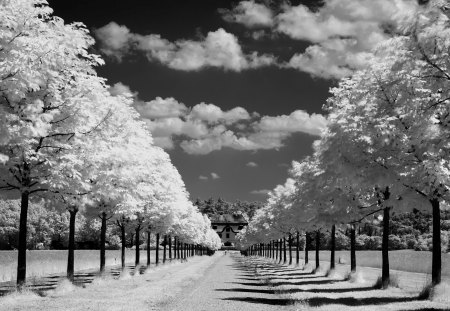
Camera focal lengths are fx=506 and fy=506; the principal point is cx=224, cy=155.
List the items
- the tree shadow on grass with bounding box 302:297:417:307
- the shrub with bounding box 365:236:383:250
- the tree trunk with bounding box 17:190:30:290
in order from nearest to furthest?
the tree shadow on grass with bounding box 302:297:417:307, the tree trunk with bounding box 17:190:30:290, the shrub with bounding box 365:236:383:250

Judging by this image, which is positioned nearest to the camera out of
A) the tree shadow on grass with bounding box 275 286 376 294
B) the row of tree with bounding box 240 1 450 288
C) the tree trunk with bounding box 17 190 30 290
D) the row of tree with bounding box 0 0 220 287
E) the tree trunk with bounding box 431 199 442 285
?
the row of tree with bounding box 240 1 450 288

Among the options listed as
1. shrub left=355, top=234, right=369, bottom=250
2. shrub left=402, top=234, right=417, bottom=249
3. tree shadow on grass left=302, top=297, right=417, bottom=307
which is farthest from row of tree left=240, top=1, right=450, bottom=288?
shrub left=355, top=234, right=369, bottom=250

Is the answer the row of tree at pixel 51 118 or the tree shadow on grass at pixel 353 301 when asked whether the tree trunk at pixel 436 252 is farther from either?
the row of tree at pixel 51 118

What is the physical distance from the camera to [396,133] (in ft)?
61.3

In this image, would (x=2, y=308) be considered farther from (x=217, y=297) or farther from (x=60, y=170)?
(x=217, y=297)

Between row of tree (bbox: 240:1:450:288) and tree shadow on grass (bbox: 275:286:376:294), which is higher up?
row of tree (bbox: 240:1:450:288)

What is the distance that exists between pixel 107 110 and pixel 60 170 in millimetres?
2785

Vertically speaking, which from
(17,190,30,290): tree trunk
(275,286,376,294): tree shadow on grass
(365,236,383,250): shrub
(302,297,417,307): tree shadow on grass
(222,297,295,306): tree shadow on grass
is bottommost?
(365,236,383,250): shrub


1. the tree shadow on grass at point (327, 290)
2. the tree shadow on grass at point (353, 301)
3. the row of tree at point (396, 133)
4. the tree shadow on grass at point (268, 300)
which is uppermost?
the row of tree at point (396, 133)

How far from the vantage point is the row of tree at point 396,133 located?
1226 cm

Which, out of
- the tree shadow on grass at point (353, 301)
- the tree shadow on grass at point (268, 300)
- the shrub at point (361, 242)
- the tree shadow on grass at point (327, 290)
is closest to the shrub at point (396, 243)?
the shrub at point (361, 242)

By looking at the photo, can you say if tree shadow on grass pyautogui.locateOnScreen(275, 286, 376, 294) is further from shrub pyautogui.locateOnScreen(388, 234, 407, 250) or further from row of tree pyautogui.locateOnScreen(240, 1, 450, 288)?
shrub pyautogui.locateOnScreen(388, 234, 407, 250)

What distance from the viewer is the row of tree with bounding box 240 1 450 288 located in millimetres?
12258

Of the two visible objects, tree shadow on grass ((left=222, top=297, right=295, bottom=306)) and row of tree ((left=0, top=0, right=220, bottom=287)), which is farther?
tree shadow on grass ((left=222, top=297, right=295, bottom=306))
